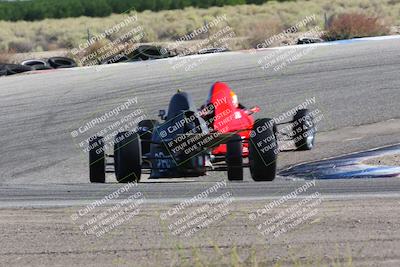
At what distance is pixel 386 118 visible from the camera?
21.1 metres

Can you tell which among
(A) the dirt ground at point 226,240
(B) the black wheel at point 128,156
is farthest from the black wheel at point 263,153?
(A) the dirt ground at point 226,240

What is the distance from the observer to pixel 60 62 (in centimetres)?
3269

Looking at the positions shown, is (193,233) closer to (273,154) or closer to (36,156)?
(273,154)

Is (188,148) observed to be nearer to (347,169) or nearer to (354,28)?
(347,169)

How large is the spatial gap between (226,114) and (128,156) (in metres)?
2.62

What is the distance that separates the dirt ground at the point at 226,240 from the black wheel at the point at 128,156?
10.2 feet

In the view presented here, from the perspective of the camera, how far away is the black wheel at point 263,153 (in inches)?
508

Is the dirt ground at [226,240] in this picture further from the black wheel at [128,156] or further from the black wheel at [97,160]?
the black wheel at [97,160]

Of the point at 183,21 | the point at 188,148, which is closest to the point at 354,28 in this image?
the point at 183,21

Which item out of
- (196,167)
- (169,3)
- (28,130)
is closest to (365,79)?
(28,130)

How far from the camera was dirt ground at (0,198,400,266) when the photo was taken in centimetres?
738

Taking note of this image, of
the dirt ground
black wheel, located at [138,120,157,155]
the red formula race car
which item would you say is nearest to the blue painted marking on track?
the red formula race car

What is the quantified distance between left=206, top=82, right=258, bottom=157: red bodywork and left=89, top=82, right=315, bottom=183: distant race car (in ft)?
0.06

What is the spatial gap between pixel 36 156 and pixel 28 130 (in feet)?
8.63
